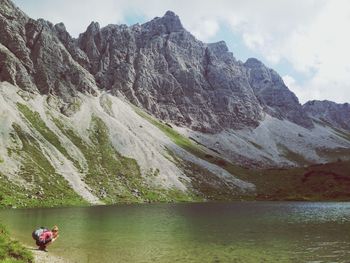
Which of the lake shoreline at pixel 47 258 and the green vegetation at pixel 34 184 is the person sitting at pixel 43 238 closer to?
the lake shoreline at pixel 47 258

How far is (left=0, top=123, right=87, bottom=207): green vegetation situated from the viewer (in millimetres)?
123000

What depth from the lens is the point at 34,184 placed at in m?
136

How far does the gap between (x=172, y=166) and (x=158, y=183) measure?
19.2 metres

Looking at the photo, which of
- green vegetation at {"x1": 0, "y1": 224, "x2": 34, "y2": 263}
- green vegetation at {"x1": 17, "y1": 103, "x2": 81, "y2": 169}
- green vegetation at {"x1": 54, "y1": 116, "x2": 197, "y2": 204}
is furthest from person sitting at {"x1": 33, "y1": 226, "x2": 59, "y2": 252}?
green vegetation at {"x1": 17, "y1": 103, "x2": 81, "y2": 169}

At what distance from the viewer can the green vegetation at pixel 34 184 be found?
123m

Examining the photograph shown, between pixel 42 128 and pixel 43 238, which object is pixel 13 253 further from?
pixel 42 128

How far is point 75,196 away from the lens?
13938cm

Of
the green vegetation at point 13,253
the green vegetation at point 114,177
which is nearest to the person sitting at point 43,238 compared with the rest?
the green vegetation at point 13,253

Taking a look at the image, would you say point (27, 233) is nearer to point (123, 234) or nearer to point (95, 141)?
point (123, 234)

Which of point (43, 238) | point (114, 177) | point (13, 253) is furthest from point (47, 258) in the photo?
point (114, 177)

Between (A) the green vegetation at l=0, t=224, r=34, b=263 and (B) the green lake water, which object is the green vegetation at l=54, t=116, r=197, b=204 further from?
(A) the green vegetation at l=0, t=224, r=34, b=263

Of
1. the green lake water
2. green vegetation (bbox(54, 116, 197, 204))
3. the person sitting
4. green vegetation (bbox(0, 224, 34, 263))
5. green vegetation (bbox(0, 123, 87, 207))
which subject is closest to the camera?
green vegetation (bbox(0, 224, 34, 263))

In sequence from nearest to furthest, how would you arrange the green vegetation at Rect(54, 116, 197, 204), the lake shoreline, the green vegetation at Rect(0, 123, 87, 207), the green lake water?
1. the lake shoreline
2. the green lake water
3. the green vegetation at Rect(0, 123, 87, 207)
4. the green vegetation at Rect(54, 116, 197, 204)

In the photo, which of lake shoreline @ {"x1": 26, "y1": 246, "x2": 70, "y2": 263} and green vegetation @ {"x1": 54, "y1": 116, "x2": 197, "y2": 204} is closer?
lake shoreline @ {"x1": 26, "y1": 246, "x2": 70, "y2": 263}
